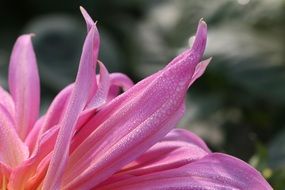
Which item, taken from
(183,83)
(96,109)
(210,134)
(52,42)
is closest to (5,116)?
(96,109)

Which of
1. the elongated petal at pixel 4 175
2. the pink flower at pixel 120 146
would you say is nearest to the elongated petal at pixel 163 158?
the pink flower at pixel 120 146

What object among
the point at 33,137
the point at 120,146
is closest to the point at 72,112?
the point at 120,146

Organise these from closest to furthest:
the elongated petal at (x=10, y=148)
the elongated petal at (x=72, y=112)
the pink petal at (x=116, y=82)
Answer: the elongated petal at (x=72, y=112) → the elongated petal at (x=10, y=148) → the pink petal at (x=116, y=82)

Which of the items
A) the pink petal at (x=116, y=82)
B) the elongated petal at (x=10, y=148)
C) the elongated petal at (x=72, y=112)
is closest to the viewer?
the elongated petal at (x=72, y=112)

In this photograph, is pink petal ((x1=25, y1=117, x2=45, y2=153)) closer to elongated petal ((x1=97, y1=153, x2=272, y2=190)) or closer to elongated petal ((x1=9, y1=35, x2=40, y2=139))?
elongated petal ((x1=9, y1=35, x2=40, y2=139))

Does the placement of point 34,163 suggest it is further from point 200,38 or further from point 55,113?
point 200,38

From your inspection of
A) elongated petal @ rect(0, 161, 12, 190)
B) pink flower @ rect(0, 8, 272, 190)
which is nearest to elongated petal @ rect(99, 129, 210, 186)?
pink flower @ rect(0, 8, 272, 190)

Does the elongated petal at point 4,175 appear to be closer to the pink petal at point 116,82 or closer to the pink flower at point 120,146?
the pink flower at point 120,146
